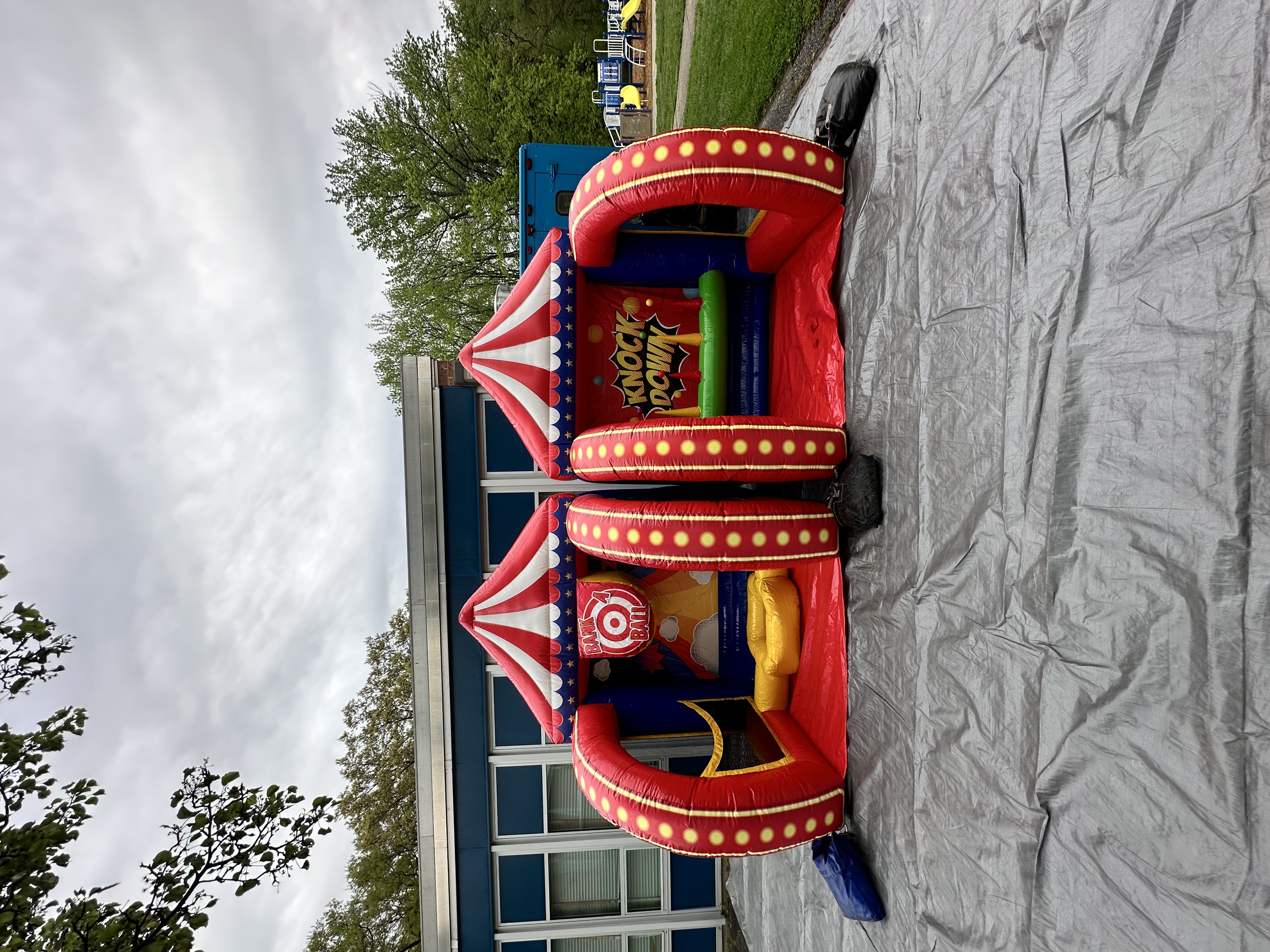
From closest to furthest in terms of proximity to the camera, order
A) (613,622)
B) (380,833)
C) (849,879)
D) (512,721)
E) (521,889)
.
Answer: (849,879), (613,622), (512,721), (521,889), (380,833)

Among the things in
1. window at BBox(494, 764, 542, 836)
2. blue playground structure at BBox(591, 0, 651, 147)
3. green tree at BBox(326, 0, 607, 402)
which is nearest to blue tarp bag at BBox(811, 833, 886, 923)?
window at BBox(494, 764, 542, 836)

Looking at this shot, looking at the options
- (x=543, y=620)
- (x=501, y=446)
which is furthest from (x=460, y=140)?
(x=543, y=620)

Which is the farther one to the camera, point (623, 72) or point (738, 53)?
point (623, 72)

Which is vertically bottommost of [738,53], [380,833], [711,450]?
[380,833]

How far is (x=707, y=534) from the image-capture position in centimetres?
314

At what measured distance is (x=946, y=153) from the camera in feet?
9.38

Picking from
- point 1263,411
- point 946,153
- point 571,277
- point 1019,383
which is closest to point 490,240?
point 571,277

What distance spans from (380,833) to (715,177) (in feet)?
34.7

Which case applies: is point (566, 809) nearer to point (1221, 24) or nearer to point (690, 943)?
point (690, 943)

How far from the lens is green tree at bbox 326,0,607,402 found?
1021cm

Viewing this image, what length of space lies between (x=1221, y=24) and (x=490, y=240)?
35.4ft

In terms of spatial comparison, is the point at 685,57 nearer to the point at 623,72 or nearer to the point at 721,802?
the point at 623,72

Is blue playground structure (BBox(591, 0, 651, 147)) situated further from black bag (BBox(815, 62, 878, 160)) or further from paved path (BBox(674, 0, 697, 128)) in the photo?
black bag (BBox(815, 62, 878, 160))

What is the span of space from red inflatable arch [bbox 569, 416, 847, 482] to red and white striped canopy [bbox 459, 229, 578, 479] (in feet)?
4.18
